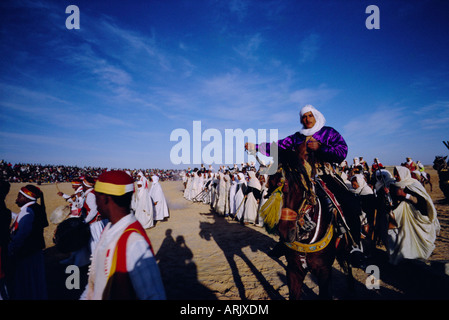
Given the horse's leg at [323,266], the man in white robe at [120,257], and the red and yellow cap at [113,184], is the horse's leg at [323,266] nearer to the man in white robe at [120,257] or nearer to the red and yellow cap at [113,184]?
the man in white robe at [120,257]

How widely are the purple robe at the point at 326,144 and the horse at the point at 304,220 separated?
1.10 ft

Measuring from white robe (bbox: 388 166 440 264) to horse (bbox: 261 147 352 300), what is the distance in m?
3.67

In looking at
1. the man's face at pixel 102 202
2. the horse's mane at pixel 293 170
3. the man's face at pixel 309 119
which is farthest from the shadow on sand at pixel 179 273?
the man's face at pixel 309 119

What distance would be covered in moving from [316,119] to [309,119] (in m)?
0.12

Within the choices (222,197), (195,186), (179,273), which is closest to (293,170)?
(179,273)

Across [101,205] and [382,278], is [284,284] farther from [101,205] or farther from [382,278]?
[101,205]

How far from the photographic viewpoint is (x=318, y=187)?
10.6 ft

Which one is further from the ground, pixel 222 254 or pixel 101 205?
pixel 101 205

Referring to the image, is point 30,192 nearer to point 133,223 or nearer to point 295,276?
point 133,223

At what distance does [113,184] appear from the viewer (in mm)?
1835

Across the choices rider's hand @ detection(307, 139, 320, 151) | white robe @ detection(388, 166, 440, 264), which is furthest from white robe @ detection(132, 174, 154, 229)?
white robe @ detection(388, 166, 440, 264)

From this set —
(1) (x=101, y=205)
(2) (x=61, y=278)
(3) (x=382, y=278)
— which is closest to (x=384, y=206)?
(3) (x=382, y=278)
